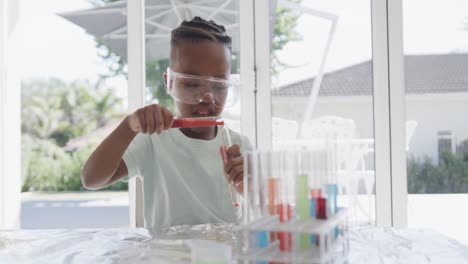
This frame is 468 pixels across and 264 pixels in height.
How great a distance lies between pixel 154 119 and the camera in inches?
33.9

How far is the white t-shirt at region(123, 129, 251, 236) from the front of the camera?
3.86 feet

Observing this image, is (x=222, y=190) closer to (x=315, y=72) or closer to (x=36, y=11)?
(x=315, y=72)

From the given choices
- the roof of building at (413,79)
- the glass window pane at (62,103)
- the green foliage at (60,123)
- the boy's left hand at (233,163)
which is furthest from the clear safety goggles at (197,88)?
the green foliage at (60,123)

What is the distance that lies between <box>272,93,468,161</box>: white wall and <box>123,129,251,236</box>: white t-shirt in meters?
1.62

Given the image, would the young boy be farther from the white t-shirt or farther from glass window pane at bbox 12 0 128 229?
glass window pane at bbox 12 0 128 229

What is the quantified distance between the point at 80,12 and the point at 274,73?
5.81 feet

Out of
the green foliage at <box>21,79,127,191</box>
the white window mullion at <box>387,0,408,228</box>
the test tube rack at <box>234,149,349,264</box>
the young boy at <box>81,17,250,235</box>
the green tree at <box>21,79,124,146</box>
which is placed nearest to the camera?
the test tube rack at <box>234,149,349,264</box>

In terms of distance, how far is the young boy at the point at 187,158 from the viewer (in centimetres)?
117

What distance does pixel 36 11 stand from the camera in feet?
27.3

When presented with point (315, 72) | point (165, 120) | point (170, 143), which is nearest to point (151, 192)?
point (170, 143)

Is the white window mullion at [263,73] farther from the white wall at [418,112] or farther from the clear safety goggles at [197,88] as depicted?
the clear safety goggles at [197,88]

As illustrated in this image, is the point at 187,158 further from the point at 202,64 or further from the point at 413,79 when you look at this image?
the point at 413,79

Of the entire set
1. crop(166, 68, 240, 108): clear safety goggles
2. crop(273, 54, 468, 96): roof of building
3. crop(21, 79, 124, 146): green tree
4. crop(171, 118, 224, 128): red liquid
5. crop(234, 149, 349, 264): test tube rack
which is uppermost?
crop(21, 79, 124, 146): green tree

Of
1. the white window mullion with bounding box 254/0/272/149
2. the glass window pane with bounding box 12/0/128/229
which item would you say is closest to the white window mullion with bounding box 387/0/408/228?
the white window mullion with bounding box 254/0/272/149
